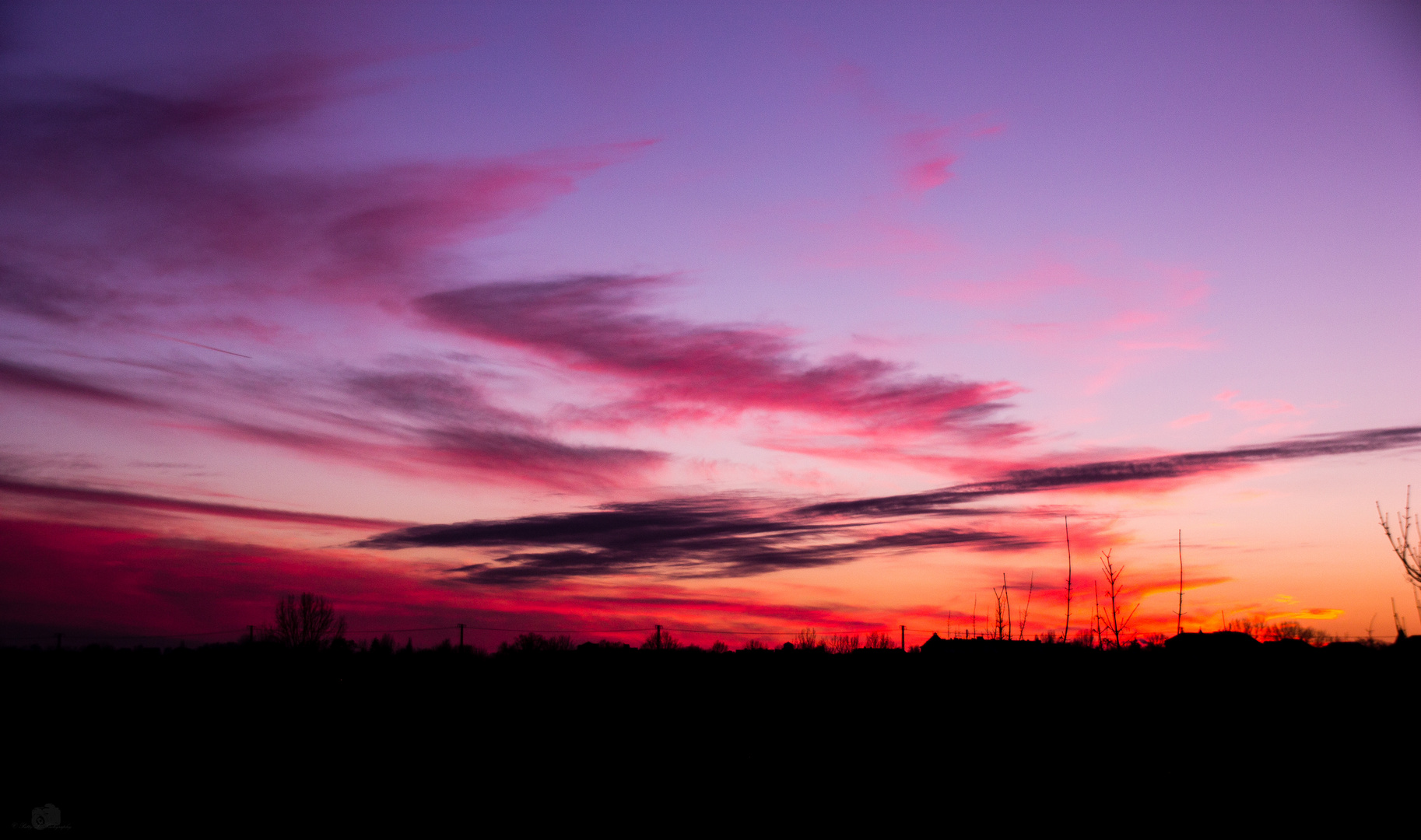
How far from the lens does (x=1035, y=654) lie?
77.0 feet

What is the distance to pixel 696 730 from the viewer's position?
1873cm

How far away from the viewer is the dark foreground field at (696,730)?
14.1 metres

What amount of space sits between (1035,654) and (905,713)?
6.36 m

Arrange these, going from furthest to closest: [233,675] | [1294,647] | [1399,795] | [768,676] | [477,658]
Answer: [477,658]
[233,675]
[768,676]
[1294,647]
[1399,795]

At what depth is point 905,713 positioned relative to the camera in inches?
754

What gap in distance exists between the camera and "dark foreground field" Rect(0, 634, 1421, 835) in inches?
557

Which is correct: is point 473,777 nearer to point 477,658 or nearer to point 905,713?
point 905,713

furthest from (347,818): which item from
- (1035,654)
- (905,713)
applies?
(1035,654)

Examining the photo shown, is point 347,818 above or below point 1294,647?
below

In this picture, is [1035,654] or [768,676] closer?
[1035,654]

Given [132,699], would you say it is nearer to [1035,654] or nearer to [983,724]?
[983,724]

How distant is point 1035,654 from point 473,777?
52.1 feet

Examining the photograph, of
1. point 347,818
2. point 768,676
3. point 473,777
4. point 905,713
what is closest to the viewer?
point 347,818

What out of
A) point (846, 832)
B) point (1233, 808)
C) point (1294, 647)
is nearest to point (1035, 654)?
point (1294, 647)
